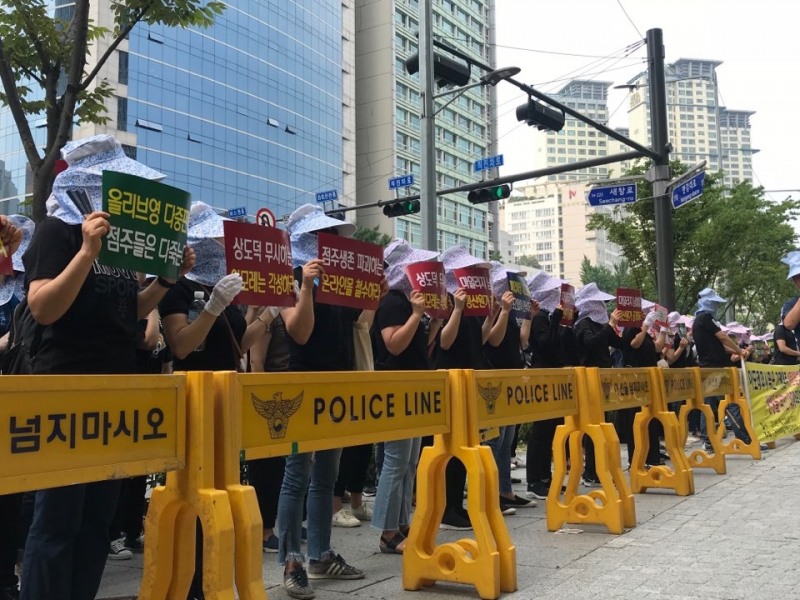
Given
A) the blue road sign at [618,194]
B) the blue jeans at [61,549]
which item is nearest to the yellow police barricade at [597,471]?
the blue jeans at [61,549]

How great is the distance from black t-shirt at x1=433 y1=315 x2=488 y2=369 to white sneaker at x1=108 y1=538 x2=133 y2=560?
7.76ft

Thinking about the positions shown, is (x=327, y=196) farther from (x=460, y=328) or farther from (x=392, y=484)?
(x=392, y=484)

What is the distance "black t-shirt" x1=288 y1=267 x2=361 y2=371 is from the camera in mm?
4328

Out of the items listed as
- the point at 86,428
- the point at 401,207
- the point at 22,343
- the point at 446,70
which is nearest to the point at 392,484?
the point at 22,343

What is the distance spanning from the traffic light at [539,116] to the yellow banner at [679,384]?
20.6 feet

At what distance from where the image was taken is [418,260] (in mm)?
5121

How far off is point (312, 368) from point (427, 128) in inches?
363

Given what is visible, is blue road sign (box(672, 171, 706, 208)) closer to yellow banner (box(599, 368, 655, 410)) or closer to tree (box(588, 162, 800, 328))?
tree (box(588, 162, 800, 328))

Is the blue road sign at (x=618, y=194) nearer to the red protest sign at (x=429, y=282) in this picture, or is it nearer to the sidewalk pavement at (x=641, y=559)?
the sidewalk pavement at (x=641, y=559)

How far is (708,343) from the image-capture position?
10.5 m

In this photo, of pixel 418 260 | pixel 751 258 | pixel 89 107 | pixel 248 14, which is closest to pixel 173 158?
pixel 248 14

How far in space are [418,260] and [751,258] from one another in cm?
2298

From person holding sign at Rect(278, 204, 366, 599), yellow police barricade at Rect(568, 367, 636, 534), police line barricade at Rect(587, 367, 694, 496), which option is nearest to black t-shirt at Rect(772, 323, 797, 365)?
police line barricade at Rect(587, 367, 694, 496)

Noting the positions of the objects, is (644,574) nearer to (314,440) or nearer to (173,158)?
(314,440)
